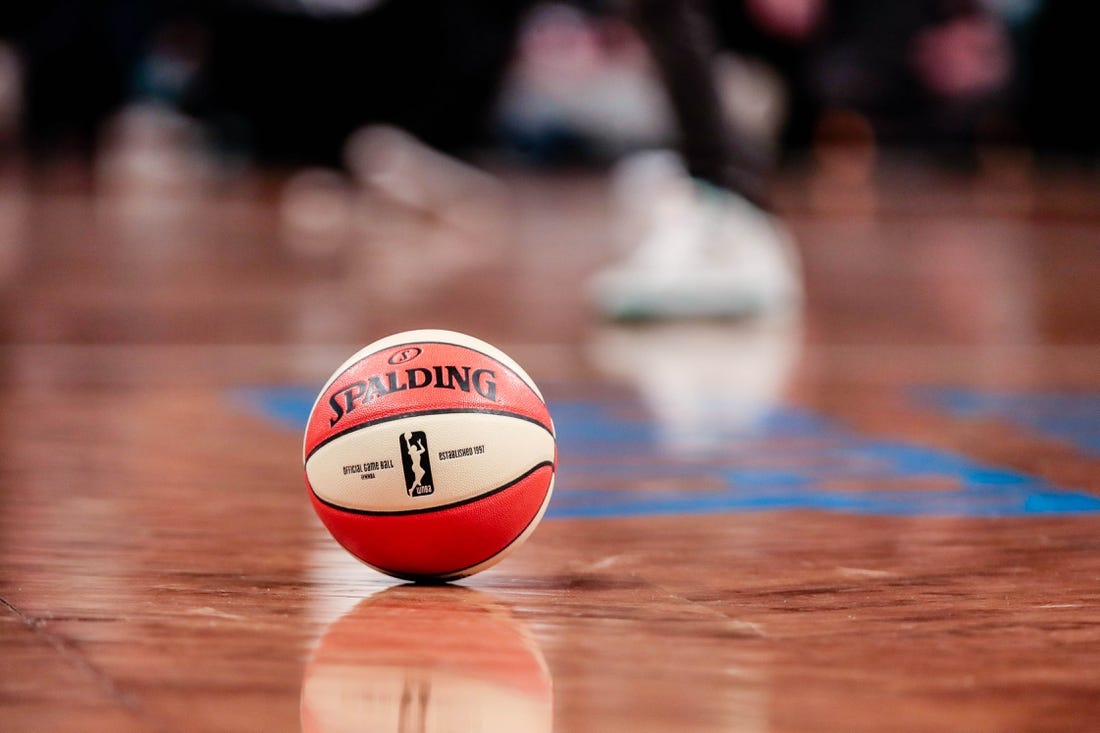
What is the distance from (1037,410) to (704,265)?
1405 mm

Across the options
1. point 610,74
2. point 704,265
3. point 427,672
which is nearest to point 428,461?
point 427,672

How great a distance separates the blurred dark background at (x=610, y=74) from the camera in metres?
12.4

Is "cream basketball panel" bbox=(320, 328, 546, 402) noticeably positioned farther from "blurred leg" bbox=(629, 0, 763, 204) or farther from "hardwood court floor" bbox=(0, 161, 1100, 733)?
"blurred leg" bbox=(629, 0, 763, 204)

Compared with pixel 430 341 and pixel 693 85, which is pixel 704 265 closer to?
pixel 693 85

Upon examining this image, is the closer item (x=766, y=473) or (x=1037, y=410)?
(x=766, y=473)

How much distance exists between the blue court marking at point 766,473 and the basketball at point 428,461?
0.35 m

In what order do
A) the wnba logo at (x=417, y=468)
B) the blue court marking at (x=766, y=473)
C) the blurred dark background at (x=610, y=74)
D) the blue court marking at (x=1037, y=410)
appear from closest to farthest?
1. the wnba logo at (x=417, y=468)
2. the blue court marking at (x=766, y=473)
3. the blue court marking at (x=1037, y=410)
4. the blurred dark background at (x=610, y=74)

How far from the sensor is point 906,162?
15.3 metres

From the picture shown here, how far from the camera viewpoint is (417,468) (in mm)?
1398

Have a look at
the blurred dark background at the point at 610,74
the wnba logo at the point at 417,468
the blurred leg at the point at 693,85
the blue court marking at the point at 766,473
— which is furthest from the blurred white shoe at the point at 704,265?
the blurred dark background at the point at 610,74

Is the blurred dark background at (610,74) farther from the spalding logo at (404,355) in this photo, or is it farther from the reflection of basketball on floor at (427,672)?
the reflection of basketball on floor at (427,672)

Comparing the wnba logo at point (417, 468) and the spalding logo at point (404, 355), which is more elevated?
the spalding logo at point (404, 355)

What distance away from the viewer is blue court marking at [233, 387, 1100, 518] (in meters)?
1.85

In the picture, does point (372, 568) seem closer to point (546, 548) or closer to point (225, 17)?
point (546, 548)
